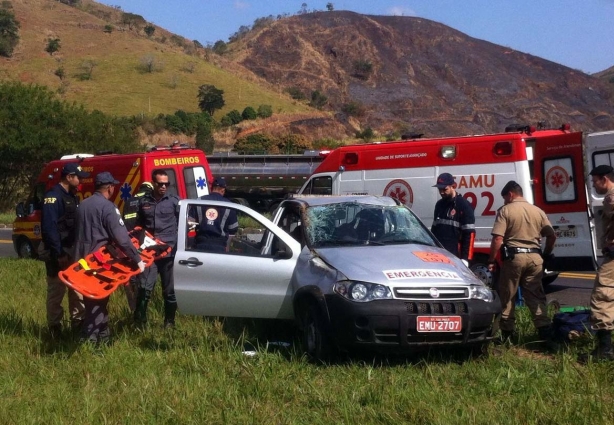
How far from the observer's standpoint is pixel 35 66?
79.2 m

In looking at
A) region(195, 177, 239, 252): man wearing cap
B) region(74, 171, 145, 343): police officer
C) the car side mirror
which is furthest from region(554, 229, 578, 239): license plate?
the car side mirror

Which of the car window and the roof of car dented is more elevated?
the roof of car dented

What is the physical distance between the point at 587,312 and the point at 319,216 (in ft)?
8.89

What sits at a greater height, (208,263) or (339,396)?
(208,263)

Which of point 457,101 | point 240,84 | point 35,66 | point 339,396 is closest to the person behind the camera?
point 339,396

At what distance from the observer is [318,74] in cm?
11562

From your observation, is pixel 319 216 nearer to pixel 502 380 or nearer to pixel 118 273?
pixel 118 273

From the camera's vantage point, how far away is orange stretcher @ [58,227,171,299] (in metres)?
7.80

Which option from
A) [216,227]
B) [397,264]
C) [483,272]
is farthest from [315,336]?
[483,272]

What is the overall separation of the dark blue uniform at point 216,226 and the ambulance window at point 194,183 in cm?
711

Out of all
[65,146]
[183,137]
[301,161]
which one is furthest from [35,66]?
[301,161]

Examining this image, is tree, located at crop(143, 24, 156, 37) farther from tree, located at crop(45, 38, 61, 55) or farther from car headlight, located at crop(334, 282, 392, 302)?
car headlight, located at crop(334, 282, 392, 302)

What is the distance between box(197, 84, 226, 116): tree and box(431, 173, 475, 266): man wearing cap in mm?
63789

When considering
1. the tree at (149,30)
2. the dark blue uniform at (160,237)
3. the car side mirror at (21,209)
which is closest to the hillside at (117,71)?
the tree at (149,30)
